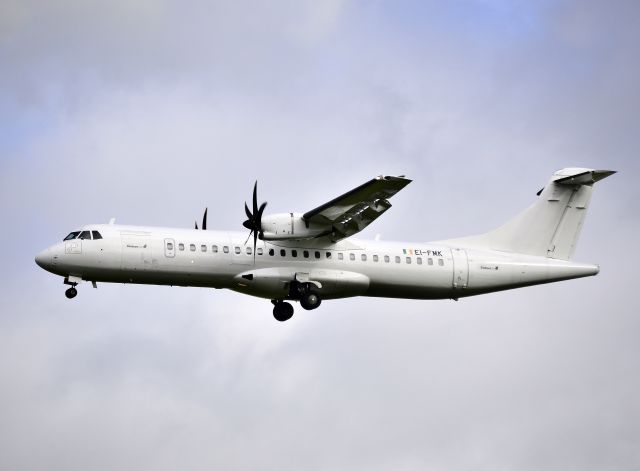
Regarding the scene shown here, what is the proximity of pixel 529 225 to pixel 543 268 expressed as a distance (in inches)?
70.0

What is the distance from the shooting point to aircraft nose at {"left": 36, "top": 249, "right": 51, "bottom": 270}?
117ft

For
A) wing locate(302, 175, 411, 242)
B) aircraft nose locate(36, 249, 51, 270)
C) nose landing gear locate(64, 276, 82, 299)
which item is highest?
wing locate(302, 175, 411, 242)

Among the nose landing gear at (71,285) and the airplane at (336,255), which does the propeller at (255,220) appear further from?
the nose landing gear at (71,285)

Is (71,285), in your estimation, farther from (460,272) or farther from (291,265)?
(460,272)

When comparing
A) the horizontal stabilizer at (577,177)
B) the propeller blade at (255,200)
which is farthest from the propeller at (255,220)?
the horizontal stabilizer at (577,177)

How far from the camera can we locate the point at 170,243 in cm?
3628

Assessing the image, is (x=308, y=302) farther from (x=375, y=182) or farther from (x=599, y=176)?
(x=599, y=176)

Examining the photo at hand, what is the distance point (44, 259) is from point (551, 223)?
17.4 meters

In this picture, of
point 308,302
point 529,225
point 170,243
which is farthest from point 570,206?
point 170,243

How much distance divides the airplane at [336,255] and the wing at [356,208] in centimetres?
4

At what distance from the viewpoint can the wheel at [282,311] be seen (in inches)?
1549

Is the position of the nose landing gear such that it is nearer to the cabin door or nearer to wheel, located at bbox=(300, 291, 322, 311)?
wheel, located at bbox=(300, 291, 322, 311)

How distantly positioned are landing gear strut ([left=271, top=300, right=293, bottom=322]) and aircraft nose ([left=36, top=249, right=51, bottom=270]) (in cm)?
786

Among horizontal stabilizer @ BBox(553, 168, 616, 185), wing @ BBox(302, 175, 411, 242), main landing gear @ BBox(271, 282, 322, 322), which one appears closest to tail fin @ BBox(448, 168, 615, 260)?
horizontal stabilizer @ BBox(553, 168, 616, 185)
